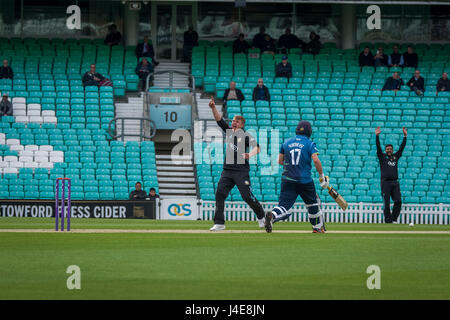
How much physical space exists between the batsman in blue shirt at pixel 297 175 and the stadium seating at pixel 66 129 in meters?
12.2

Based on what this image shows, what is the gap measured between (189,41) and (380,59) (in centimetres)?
844

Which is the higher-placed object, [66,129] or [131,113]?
[131,113]

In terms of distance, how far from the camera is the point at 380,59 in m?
35.9

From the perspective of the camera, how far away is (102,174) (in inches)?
1118

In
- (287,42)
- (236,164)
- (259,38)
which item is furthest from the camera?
(287,42)

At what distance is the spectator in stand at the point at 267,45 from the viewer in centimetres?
3675

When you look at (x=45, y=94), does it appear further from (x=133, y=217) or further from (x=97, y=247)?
(x=97, y=247)

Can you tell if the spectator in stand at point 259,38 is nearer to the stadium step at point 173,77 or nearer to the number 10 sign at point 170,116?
the stadium step at point 173,77

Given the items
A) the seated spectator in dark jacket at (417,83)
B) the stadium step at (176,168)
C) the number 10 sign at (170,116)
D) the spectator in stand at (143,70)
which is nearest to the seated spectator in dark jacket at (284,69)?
the number 10 sign at (170,116)

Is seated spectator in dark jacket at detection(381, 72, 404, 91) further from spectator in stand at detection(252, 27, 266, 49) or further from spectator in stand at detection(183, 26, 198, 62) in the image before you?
spectator in stand at detection(183, 26, 198, 62)

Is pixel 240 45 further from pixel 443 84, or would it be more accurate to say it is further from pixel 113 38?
pixel 443 84

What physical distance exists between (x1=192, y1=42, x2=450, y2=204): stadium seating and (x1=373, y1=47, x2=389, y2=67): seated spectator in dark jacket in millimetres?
460

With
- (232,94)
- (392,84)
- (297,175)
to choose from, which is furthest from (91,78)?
(297,175)

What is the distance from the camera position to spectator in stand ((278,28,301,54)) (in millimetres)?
37438
